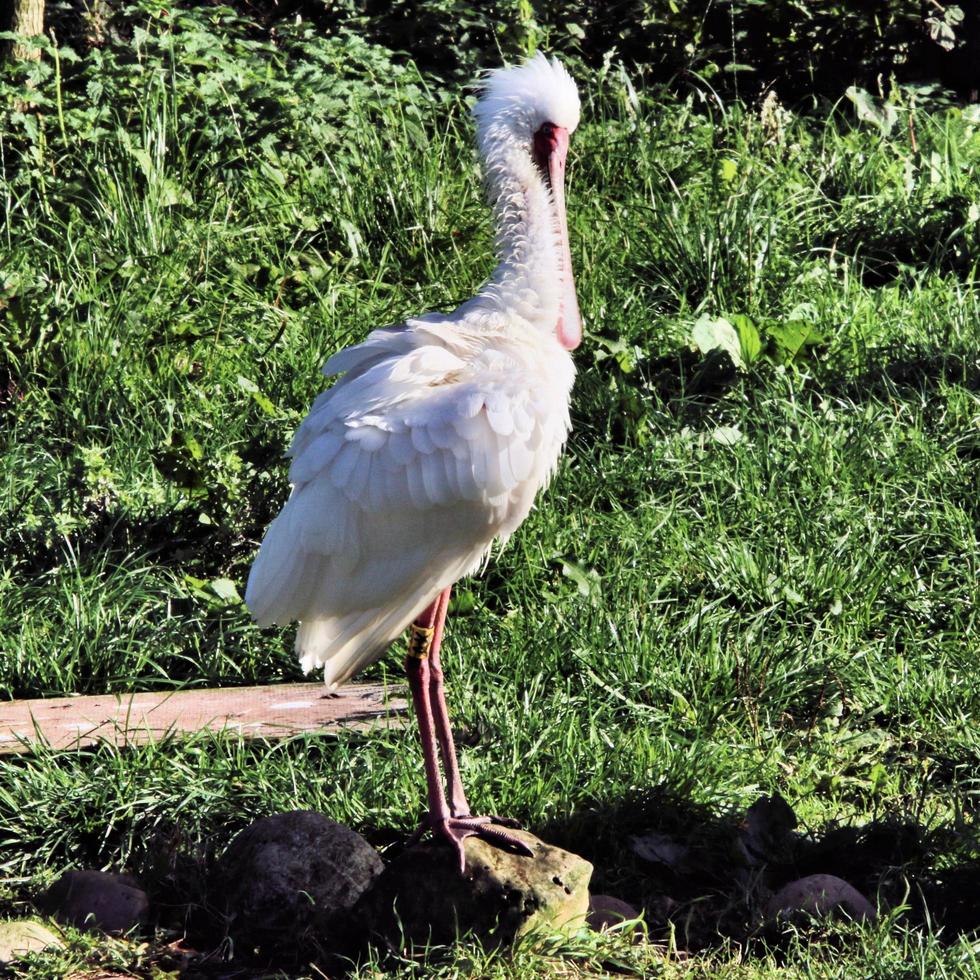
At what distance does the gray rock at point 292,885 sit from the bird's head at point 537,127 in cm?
152

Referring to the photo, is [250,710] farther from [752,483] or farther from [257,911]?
[752,483]

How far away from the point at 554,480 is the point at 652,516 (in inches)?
16.9

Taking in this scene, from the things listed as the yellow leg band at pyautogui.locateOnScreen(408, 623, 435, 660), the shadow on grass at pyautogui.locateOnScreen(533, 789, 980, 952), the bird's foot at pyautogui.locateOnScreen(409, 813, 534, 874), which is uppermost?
the yellow leg band at pyautogui.locateOnScreen(408, 623, 435, 660)

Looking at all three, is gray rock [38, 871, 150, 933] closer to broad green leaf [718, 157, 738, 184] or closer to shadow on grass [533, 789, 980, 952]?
shadow on grass [533, 789, 980, 952]

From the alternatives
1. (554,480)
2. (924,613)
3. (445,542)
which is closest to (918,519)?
(924,613)

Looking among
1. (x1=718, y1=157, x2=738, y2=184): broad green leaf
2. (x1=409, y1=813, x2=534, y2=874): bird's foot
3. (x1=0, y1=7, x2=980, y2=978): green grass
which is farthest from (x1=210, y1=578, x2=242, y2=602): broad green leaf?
(x1=718, y1=157, x2=738, y2=184): broad green leaf

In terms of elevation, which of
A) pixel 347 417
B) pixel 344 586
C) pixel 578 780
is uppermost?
pixel 347 417

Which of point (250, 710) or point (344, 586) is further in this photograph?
point (250, 710)

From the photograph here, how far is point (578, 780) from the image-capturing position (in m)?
4.16

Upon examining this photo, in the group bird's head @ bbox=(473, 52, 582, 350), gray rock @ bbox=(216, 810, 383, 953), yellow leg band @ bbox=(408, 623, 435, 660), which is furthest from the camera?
bird's head @ bbox=(473, 52, 582, 350)

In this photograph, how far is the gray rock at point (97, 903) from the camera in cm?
368

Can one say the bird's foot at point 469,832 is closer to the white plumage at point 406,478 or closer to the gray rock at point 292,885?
the gray rock at point 292,885

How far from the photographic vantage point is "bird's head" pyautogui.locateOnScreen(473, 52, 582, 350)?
4.13 meters

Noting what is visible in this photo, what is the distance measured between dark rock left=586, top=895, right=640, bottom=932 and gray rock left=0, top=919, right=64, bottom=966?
1.33 meters
